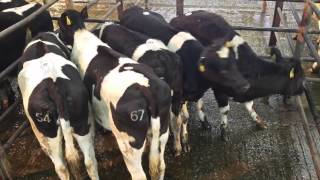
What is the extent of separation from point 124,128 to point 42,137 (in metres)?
0.93

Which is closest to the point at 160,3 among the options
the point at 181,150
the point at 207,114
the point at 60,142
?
the point at 207,114

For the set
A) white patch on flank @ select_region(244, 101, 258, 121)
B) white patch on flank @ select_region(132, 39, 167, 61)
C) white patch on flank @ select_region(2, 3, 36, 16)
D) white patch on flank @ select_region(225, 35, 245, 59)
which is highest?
white patch on flank @ select_region(2, 3, 36, 16)

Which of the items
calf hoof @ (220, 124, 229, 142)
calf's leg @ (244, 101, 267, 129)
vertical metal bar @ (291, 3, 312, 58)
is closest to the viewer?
vertical metal bar @ (291, 3, 312, 58)

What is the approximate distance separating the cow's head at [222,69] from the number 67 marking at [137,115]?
4.61 feet

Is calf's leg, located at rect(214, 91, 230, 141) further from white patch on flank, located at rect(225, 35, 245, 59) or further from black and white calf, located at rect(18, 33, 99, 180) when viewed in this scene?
black and white calf, located at rect(18, 33, 99, 180)

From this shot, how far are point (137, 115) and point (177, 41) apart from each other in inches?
70.0

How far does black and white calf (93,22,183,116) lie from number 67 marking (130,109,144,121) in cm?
86

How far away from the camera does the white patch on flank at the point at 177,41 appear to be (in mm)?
4812

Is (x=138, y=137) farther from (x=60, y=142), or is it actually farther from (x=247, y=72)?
(x=247, y=72)

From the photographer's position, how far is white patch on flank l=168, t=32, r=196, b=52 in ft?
15.8

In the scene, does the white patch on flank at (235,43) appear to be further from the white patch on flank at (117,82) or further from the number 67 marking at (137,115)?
the number 67 marking at (137,115)

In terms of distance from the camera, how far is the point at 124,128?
3.46 m

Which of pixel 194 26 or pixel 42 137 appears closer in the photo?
pixel 42 137

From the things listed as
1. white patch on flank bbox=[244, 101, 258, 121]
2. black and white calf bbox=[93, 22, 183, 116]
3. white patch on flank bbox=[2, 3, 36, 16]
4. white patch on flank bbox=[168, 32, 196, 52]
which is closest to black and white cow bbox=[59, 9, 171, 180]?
black and white calf bbox=[93, 22, 183, 116]
